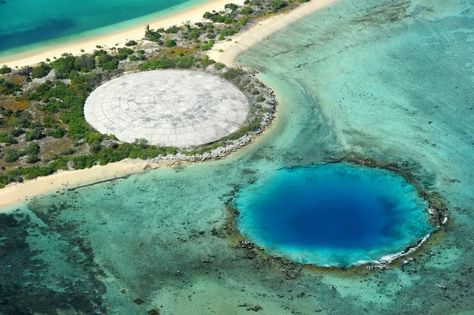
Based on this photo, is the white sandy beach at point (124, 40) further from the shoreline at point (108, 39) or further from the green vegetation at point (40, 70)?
the green vegetation at point (40, 70)

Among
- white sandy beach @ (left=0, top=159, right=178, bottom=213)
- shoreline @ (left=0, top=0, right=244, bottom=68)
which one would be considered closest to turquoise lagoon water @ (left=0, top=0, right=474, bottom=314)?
white sandy beach @ (left=0, top=159, right=178, bottom=213)

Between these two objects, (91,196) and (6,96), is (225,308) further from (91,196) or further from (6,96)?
(6,96)

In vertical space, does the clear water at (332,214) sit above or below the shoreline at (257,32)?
below

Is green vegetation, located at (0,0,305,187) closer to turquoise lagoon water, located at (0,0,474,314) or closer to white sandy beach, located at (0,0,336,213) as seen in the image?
white sandy beach, located at (0,0,336,213)

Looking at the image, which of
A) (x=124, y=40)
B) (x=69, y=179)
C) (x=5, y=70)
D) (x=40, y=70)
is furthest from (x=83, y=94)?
(x=69, y=179)

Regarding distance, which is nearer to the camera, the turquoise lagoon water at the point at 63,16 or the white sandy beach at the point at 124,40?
the white sandy beach at the point at 124,40

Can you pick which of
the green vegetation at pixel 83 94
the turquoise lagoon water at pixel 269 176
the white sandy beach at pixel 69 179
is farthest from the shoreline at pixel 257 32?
the white sandy beach at pixel 69 179

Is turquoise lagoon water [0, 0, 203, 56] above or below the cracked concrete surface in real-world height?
above
